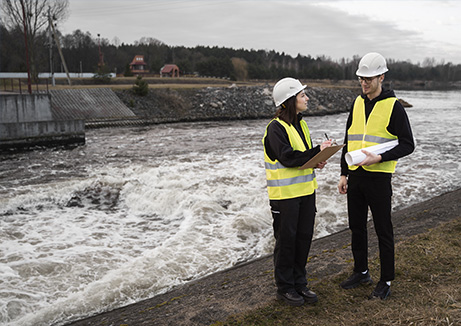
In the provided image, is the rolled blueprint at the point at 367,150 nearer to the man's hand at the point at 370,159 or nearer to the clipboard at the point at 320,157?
the man's hand at the point at 370,159

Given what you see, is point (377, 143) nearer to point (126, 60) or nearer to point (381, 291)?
point (381, 291)

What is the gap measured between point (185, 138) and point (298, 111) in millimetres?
20618

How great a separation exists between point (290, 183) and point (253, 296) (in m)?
1.56

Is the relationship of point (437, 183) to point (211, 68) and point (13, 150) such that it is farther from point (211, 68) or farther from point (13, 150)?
point (211, 68)

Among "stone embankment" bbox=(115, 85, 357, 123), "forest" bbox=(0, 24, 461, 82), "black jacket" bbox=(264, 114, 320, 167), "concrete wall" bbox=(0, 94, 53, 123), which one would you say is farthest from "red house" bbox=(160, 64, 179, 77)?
"black jacket" bbox=(264, 114, 320, 167)

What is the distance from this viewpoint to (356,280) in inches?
174

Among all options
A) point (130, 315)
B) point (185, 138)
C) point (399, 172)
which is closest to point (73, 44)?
point (185, 138)

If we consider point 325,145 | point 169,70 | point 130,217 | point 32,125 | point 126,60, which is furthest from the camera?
point 126,60

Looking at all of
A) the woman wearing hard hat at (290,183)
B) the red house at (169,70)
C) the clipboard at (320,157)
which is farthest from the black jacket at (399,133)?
the red house at (169,70)

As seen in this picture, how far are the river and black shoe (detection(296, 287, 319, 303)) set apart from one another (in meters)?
2.91

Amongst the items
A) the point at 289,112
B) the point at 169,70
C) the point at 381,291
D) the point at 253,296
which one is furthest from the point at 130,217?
the point at 169,70

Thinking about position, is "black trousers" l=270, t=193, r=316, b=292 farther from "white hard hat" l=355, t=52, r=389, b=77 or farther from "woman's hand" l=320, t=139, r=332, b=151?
"white hard hat" l=355, t=52, r=389, b=77

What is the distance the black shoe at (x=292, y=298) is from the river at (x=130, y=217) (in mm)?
2792

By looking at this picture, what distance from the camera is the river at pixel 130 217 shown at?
6.43 meters
